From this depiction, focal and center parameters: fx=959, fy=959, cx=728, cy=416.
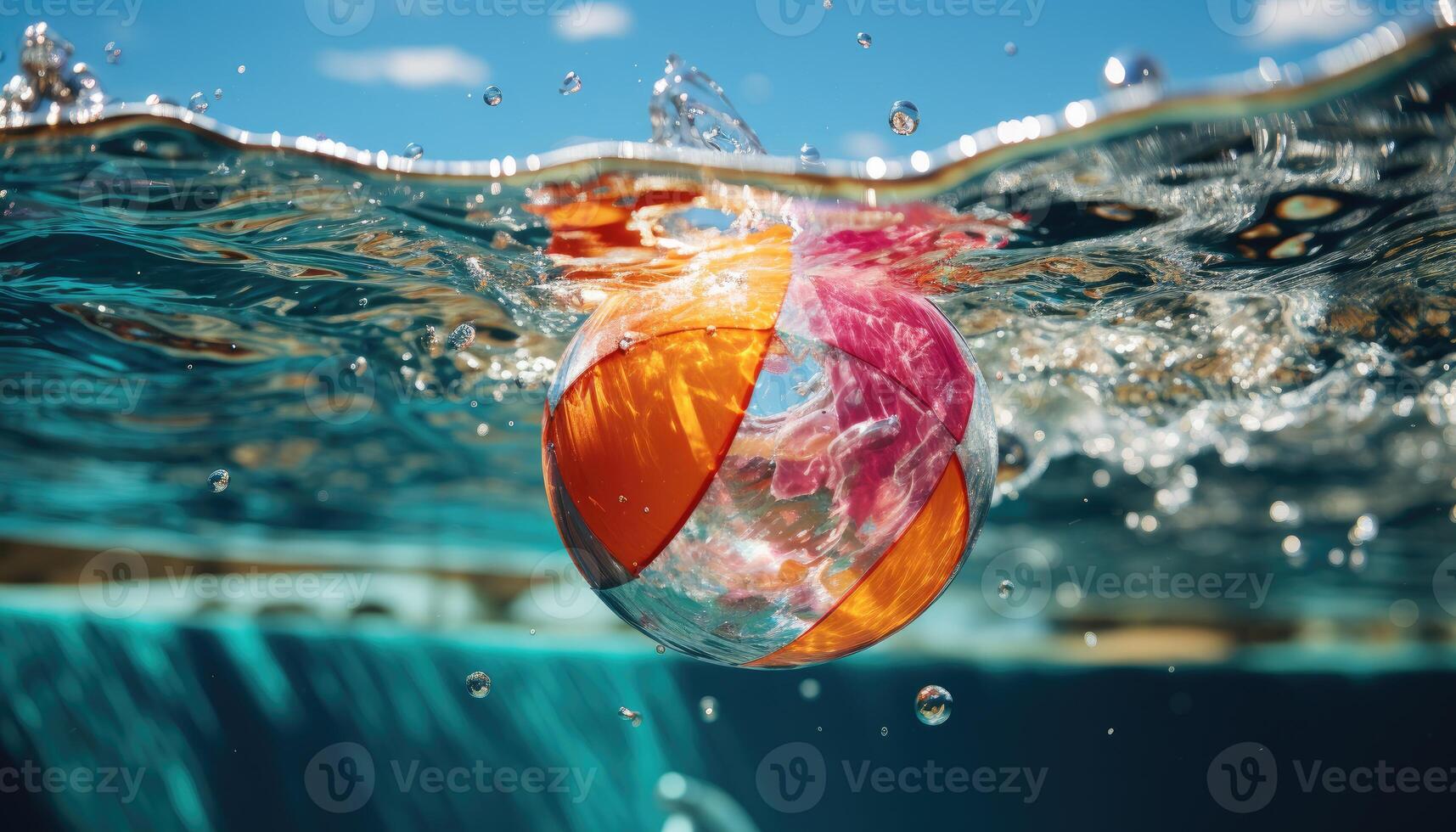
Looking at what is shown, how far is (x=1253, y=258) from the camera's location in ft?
18.9

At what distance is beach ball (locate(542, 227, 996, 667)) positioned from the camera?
10.3 feet

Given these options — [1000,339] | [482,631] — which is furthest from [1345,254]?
[482,631]
